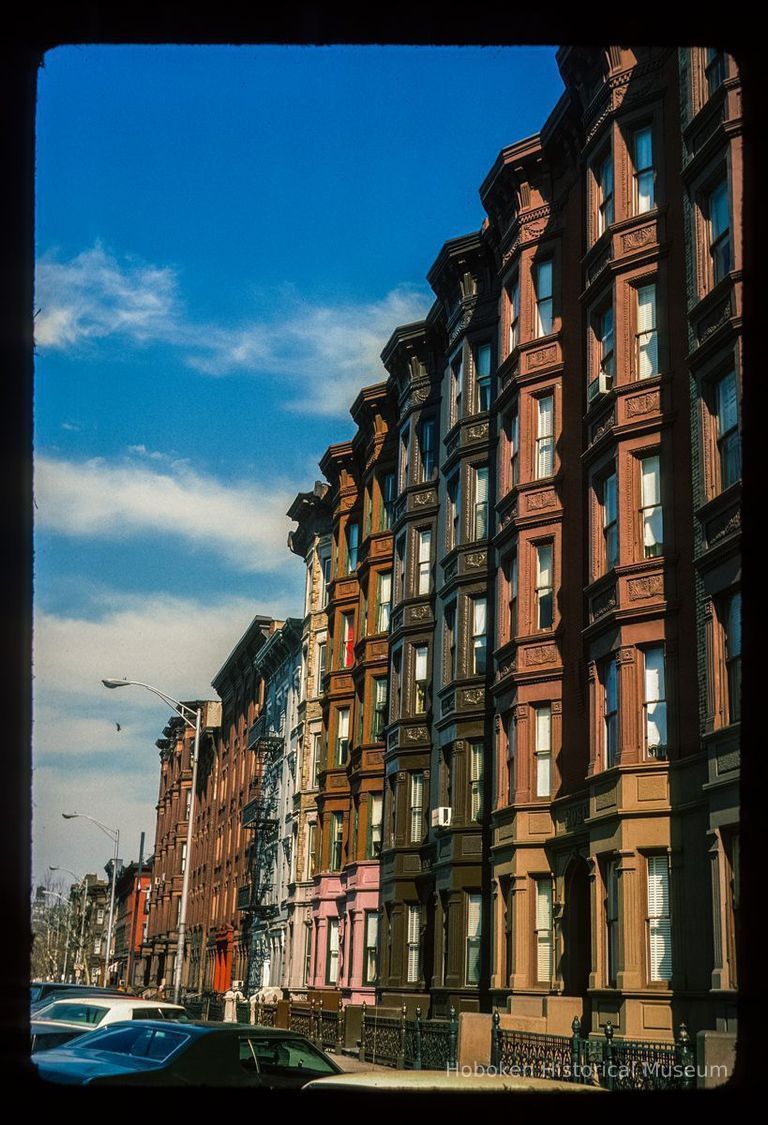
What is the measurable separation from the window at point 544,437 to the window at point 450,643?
6.43m

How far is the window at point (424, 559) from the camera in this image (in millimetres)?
40312

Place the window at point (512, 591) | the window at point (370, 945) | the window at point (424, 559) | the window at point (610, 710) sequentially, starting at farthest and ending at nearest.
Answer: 1. the window at point (370, 945)
2. the window at point (424, 559)
3. the window at point (512, 591)
4. the window at point (610, 710)

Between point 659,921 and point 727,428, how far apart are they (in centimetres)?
851

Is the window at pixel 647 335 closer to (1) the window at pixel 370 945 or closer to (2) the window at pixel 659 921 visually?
(2) the window at pixel 659 921

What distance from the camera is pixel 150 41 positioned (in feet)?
15.8

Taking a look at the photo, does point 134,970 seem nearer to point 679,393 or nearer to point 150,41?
point 679,393

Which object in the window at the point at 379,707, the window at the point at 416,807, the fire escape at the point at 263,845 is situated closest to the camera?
the window at the point at 416,807

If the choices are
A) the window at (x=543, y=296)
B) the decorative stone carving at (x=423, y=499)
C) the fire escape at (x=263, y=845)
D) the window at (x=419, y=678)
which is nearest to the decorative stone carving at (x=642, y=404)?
the window at (x=543, y=296)

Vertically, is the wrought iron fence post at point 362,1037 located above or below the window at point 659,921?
below

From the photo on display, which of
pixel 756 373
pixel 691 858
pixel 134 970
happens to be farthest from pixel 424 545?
pixel 134 970

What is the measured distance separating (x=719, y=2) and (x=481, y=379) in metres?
32.7

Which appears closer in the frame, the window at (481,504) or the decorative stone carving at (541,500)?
the decorative stone carving at (541,500)

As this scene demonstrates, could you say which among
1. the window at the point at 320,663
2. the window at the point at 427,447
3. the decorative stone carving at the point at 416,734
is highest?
the window at the point at 427,447

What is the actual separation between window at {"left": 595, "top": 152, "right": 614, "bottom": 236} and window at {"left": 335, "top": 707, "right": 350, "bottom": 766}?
24.9 meters
